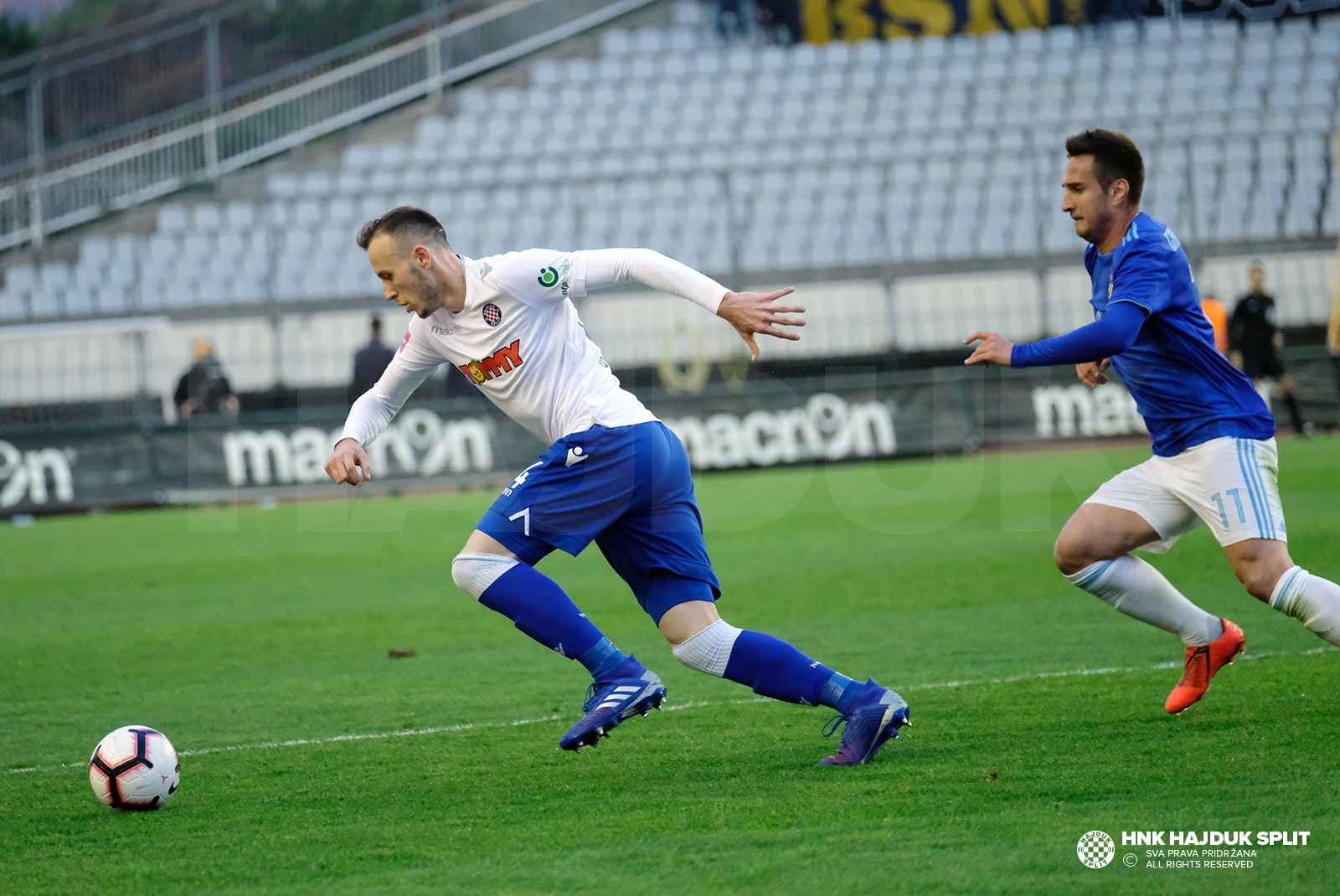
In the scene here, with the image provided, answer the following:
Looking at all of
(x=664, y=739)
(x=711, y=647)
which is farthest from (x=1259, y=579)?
(x=664, y=739)

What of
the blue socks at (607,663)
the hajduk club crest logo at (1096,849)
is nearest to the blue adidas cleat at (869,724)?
the blue socks at (607,663)

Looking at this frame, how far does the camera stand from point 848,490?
47.7 feet

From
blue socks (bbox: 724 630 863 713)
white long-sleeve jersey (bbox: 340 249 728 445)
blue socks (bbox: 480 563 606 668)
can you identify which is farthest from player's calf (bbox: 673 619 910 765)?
white long-sleeve jersey (bbox: 340 249 728 445)

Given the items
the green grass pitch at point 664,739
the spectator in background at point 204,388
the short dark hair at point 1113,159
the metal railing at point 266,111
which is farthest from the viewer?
the metal railing at point 266,111

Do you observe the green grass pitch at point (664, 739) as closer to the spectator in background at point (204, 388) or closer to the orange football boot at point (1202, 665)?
the orange football boot at point (1202, 665)

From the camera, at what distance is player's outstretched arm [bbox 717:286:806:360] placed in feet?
13.9

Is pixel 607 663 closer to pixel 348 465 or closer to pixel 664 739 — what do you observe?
pixel 664 739

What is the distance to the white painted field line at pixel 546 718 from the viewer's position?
527cm

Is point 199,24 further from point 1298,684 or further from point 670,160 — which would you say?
point 1298,684

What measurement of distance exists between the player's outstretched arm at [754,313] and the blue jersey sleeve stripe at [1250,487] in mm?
1872

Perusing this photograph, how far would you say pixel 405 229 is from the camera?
15.0 ft

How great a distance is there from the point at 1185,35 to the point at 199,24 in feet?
62.3

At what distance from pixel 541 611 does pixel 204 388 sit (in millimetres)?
14160

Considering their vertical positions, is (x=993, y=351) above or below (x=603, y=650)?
above
